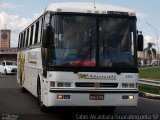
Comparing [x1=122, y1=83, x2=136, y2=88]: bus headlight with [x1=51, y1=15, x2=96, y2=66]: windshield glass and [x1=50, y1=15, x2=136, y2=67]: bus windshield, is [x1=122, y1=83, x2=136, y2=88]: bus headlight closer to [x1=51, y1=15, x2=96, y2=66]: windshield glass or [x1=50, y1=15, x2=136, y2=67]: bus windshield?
[x1=50, y1=15, x2=136, y2=67]: bus windshield

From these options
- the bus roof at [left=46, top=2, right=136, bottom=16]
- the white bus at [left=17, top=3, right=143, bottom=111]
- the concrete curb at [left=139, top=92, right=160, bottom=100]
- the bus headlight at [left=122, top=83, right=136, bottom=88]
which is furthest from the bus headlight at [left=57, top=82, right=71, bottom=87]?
the concrete curb at [left=139, top=92, right=160, bottom=100]

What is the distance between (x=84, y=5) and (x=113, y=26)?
1.00 m

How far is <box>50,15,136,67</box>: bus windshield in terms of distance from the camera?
11570 millimetres

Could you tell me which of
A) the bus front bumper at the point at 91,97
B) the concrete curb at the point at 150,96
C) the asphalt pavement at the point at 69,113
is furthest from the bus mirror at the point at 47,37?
the concrete curb at the point at 150,96

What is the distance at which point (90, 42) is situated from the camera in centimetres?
1167

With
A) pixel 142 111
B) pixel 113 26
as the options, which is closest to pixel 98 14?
pixel 113 26

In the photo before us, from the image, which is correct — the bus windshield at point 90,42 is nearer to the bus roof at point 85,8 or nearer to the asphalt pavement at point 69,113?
the bus roof at point 85,8

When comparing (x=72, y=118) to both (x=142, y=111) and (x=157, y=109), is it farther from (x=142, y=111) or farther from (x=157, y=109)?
(x=157, y=109)

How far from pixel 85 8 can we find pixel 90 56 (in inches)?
52.0

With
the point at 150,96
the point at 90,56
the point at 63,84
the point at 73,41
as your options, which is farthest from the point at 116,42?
the point at 150,96

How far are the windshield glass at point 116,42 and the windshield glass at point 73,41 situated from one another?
9.4 inches

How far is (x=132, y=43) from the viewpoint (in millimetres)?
11977

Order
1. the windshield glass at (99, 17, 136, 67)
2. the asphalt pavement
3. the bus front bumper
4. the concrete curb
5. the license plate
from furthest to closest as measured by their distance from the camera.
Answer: the concrete curb, the asphalt pavement, the windshield glass at (99, 17, 136, 67), the license plate, the bus front bumper

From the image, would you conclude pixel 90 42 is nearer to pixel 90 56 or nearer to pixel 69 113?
pixel 90 56
